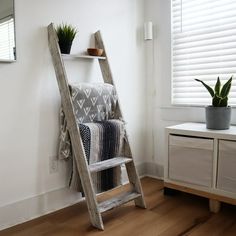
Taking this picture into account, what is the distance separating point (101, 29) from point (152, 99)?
846 millimetres

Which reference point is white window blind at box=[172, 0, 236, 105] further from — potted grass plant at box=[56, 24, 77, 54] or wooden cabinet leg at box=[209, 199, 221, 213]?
potted grass plant at box=[56, 24, 77, 54]

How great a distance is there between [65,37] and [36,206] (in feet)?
3.93

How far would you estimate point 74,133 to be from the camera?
6.13 feet

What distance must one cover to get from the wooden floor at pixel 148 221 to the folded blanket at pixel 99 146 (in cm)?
22

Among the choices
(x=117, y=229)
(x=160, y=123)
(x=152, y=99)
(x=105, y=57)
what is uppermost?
(x=105, y=57)

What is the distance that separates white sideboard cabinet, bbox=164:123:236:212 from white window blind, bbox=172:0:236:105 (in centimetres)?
37

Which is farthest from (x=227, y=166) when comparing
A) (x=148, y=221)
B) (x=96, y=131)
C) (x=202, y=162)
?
(x=96, y=131)

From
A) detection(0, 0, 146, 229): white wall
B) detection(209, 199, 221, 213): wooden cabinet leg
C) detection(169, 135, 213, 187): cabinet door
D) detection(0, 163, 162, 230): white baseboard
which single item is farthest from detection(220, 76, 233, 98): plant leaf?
detection(0, 163, 162, 230): white baseboard

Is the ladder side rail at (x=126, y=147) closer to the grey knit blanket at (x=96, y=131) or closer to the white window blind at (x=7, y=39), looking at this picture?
the grey knit blanket at (x=96, y=131)

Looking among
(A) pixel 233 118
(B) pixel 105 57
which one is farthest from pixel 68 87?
(A) pixel 233 118

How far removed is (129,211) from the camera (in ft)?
6.70

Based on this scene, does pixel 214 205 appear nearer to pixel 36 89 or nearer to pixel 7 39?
pixel 36 89

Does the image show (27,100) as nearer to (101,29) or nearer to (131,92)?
(101,29)

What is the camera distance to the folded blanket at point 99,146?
1.94m
